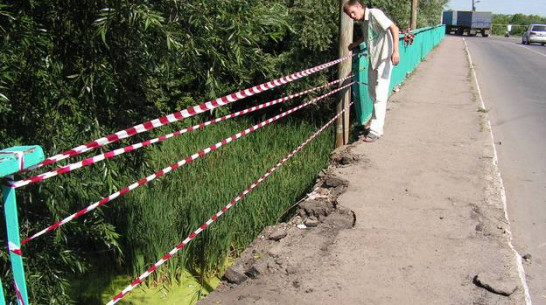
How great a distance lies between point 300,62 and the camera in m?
9.17

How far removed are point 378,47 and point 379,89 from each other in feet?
1.70

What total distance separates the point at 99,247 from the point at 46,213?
72.8 inches

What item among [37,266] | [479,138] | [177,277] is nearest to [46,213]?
[37,266]

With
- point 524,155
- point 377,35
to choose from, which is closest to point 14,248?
point 377,35

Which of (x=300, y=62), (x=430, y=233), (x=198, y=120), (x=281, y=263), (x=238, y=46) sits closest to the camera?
(x=238, y=46)

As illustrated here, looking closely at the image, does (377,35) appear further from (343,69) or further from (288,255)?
(288,255)

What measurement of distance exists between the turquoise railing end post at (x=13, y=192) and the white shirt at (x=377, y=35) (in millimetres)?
5121

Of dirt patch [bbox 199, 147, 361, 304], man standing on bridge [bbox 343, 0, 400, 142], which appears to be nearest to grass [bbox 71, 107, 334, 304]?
dirt patch [bbox 199, 147, 361, 304]

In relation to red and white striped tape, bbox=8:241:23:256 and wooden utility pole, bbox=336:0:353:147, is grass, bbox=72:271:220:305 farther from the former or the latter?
wooden utility pole, bbox=336:0:353:147

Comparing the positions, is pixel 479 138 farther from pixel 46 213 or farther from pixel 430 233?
pixel 46 213

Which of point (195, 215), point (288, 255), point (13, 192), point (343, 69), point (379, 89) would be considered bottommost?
point (195, 215)

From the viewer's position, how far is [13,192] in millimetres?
1985

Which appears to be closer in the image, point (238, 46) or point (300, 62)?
point (238, 46)

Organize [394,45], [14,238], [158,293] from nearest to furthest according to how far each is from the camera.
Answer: [14,238]
[158,293]
[394,45]
